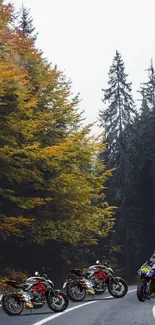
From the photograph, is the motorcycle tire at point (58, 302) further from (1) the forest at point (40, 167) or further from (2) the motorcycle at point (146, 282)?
(1) the forest at point (40, 167)

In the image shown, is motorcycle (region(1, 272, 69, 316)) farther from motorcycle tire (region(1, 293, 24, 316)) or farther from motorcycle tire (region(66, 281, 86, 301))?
motorcycle tire (region(66, 281, 86, 301))

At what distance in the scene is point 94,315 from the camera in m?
12.9

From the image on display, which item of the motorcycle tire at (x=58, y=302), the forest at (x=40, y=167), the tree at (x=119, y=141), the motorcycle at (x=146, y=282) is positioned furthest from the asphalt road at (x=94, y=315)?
the tree at (x=119, y=141)

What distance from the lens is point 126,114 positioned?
49500 millimetres

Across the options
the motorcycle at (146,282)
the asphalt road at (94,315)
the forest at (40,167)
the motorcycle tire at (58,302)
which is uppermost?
the forest at (40,167)

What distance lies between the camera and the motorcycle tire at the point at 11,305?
510 inches

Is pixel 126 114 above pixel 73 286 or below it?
above

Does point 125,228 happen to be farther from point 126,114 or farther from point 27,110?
point 27,110

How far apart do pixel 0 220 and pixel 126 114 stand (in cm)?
2870

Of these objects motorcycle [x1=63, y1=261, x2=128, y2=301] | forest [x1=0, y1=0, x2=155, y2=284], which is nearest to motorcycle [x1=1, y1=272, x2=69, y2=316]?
motorcycle [x1=63, y1=261, x2=128, y2=301]

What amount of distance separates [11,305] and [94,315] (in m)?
2.09

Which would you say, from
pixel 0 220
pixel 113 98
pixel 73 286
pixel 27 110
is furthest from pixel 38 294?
pixel 113 98

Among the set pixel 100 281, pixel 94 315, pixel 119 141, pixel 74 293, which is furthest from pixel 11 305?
pixel 119 141

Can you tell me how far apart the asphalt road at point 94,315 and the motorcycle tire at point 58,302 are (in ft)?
0.50
